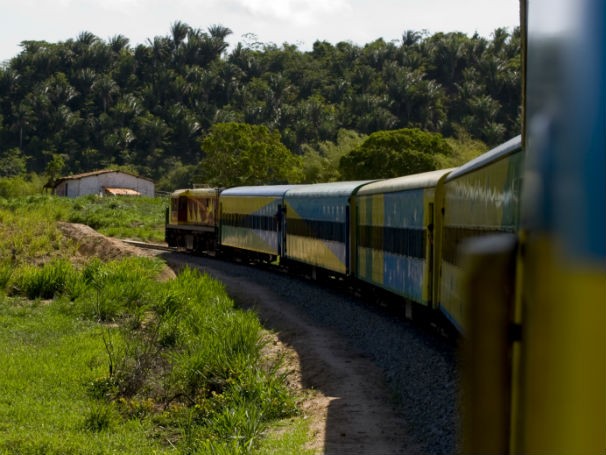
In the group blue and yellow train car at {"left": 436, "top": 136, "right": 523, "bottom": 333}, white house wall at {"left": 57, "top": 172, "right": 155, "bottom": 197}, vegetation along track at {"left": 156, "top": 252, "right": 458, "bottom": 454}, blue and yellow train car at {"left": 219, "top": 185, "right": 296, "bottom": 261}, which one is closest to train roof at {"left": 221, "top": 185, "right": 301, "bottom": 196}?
blue and yellow train car at {"left": 219, "top": 185, "right": 296, "bottom": 261}

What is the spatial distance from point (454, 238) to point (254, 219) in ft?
72.5

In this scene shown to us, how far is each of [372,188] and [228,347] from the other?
7.00 meters

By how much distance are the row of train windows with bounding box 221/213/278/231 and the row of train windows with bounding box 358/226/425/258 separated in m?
10.1

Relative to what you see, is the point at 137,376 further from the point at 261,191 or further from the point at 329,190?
the point at 261,191

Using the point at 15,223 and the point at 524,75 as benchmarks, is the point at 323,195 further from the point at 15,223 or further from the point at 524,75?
the point at 524,75

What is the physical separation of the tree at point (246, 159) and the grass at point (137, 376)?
63056 mm

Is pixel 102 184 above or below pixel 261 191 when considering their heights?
above

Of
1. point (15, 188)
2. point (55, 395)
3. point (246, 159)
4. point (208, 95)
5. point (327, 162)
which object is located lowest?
point (55, 395)

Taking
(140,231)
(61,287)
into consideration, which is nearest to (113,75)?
(140,231)

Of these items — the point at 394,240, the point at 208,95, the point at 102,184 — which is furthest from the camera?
the point at 208,95

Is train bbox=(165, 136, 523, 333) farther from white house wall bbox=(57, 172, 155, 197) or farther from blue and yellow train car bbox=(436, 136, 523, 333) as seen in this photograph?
white house wall bbox=(57, 172, 155, 197)

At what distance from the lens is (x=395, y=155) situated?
74.0 m

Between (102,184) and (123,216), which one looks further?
(102,184)

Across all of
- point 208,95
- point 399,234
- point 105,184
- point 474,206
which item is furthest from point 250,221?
point 208,95
